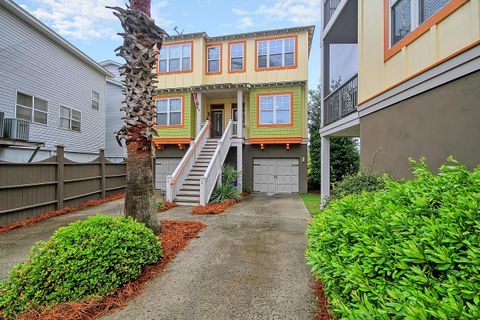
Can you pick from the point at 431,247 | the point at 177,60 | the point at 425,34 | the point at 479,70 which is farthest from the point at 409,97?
the point at 177,60

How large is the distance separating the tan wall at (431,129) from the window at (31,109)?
14.3 m

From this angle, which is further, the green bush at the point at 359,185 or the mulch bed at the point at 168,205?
the mulch bed at the point at 168,205

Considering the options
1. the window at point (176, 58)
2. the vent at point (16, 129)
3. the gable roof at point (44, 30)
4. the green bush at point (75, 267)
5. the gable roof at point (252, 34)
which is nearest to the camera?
the green bush at point (75, 267)

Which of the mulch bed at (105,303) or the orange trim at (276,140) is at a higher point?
the orange trim at (276,140)

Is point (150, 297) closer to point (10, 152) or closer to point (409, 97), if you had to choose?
point (409, 97)

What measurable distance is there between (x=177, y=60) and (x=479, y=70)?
13.9m

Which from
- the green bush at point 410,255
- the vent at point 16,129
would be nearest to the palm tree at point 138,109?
the green bush at point 410,255

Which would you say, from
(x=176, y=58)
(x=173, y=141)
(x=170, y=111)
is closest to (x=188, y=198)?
(x=173, y=141)

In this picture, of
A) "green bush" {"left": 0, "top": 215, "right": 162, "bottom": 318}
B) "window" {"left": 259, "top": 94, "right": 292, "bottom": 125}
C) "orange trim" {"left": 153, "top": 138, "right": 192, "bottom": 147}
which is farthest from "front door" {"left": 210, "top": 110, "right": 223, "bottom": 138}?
"green bush" {"left": 0, "top": 215, "right": 162, "bottom": 318}

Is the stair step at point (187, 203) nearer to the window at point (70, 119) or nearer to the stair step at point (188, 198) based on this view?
the stair step at point (188, 198)

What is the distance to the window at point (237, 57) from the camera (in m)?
13.8

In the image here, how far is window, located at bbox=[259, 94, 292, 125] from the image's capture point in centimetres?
1305

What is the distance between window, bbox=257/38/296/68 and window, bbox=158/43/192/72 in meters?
4.13

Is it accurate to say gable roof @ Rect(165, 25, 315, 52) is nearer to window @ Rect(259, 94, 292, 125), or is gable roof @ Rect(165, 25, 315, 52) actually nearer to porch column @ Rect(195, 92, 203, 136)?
porch column @ Rect(195, 92, 203, 136)
